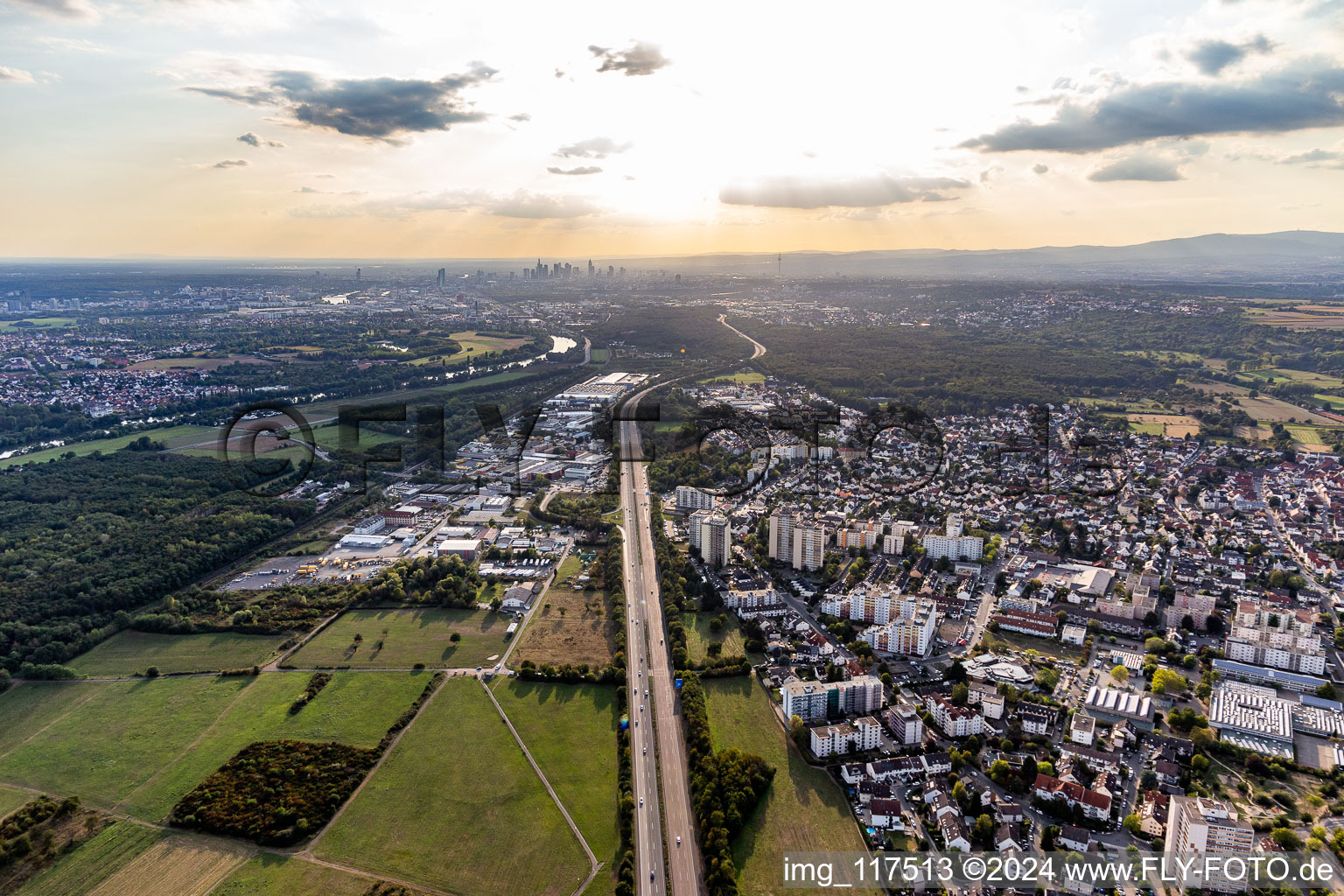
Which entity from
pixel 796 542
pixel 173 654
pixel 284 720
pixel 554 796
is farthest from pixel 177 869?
pixel 796 542

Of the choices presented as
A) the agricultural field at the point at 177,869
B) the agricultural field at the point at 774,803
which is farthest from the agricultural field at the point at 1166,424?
the agricultural field at the point at 177,869

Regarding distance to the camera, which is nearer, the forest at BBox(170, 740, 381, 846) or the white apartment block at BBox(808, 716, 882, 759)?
the forest at BBox(170, 740, 381, 846)

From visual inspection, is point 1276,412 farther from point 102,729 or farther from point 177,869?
point 102,729

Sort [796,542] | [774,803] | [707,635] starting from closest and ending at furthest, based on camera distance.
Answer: [774,803]
[707,635]
[796,542]

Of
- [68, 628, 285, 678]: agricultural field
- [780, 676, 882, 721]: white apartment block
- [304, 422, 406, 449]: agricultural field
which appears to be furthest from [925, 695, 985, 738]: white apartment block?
[304, 422, 406, 449]: agricultural field

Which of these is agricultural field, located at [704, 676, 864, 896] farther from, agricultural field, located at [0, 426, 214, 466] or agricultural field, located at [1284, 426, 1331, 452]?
agricultural field, located at [1284, 426, 1331, 452]

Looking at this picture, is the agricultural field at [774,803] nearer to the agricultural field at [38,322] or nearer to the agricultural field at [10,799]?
the agricultural field at [10,799]
